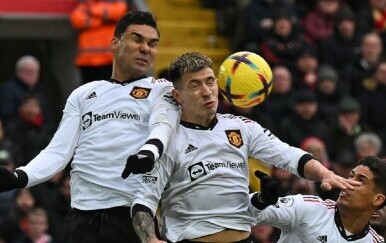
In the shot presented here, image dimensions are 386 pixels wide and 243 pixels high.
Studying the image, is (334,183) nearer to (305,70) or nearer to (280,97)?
(280,97)

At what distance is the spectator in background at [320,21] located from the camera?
17188mm

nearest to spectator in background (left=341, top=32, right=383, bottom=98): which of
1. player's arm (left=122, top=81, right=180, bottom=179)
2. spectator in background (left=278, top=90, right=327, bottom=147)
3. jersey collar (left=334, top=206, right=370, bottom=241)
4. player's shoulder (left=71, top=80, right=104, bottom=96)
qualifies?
spectator in background (left=278, top=90, right=327, bottom=147)

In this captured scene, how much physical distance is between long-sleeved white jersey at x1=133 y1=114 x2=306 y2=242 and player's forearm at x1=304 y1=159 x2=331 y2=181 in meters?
0.10

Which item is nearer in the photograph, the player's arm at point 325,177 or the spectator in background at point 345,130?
the player's arm at point 325,177

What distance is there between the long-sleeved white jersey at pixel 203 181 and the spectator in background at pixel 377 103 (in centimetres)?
765

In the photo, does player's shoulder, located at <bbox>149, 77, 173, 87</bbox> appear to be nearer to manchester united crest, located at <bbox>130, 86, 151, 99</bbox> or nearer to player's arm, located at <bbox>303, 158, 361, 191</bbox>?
manchester united crest, located at <bbox>130, 86, 151, 99</bbox>

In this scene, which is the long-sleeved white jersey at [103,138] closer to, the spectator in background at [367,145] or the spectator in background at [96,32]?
the spectator in background at [96,32]

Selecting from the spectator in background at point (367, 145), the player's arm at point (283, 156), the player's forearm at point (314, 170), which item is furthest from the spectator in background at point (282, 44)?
the player's forearm at point (314, 170)

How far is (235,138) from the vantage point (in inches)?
360

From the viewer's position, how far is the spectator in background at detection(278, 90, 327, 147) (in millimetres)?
15312

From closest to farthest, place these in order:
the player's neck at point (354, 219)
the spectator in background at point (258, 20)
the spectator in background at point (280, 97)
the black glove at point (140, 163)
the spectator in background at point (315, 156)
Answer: the black glove at point (140, 163) → the player's neck at point (354, 219) → the spectator in background at point (315, 156) → the spectator in background at point (280, 97) → the spectator in background at point (258, 20)

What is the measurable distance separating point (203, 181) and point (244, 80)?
0.83 m

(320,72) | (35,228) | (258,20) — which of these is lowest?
(35,228)

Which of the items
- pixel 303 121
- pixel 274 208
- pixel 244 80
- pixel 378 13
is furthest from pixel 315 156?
pixel 244 80
